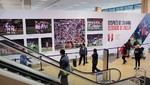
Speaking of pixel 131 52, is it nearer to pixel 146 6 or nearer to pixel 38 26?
pixel 146 6

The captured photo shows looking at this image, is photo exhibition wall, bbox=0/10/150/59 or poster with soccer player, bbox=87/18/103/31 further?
poster with soccer player, bbox=87/18/103/31

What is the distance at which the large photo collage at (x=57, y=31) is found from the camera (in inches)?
351

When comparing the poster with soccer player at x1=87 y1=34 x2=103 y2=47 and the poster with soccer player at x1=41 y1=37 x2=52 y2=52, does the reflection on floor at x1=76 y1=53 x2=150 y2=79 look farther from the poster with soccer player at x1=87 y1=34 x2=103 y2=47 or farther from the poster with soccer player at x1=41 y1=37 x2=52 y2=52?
the poster with soccer player at x1=41 y1=37 x2=52 y2=52

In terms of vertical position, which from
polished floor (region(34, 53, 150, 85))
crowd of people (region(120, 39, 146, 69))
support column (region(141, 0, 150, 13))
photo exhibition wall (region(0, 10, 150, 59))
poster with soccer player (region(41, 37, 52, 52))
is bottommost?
polished floor (region(34, 53, 150, 85))

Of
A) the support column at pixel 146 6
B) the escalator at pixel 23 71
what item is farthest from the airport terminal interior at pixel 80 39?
the escalator at pixel 23 71

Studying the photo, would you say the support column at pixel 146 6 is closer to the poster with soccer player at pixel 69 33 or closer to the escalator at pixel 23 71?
the poster with soccer player at pixel 69 33

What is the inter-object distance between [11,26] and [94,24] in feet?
16.9

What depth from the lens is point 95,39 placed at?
452 inches

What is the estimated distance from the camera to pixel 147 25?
1380 centimetres

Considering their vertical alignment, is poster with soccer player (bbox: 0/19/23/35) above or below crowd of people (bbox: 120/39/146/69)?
above

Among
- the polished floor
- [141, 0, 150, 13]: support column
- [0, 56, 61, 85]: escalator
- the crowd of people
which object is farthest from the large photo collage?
[141, 0, 150, 13]: support column

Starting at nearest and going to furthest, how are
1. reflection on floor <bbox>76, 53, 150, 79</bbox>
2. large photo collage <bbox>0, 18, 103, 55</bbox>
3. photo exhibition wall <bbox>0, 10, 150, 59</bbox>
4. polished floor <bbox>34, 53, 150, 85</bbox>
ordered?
1. polished floor <bbox>34, 53, 150, 85</bbox>
2. large photo collage <bbox>0, 18, 103, 55</bbox>
3. photo exhibition wall <bbox>0, 10, 150, 59</bbox>
4. reflection on floor <bbox>76, 53, 150, 79</bbox>

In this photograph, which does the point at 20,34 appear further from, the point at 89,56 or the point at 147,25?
the point at 147,25

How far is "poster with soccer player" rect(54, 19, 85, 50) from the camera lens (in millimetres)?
10258
